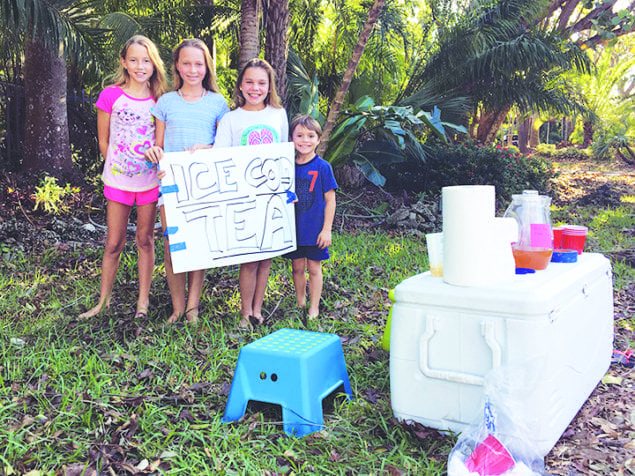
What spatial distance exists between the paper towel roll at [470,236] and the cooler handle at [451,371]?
20cm

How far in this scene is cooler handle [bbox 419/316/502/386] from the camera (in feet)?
6.92

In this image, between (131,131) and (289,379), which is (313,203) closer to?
(131,131)

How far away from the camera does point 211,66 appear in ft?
11.5

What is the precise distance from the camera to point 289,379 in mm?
2432

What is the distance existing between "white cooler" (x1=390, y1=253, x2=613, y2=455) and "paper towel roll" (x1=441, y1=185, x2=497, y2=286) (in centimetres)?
5

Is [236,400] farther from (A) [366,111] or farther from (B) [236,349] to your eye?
(A) [366,111]

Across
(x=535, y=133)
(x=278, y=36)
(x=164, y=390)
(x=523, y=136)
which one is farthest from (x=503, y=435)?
(x=535, y=133)

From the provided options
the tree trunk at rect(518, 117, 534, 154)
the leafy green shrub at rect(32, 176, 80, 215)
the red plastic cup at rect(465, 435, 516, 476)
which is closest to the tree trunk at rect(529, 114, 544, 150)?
the tree trunk at rect(518, 117, 534, 154)

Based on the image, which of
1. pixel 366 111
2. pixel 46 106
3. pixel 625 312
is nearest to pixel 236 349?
pixel 625 312

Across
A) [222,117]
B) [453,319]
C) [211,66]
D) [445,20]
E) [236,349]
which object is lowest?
[236,349]

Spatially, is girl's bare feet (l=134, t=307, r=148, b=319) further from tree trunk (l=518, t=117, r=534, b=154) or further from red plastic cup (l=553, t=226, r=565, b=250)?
tree trunk (l=518, t=117, r=534, b=154)

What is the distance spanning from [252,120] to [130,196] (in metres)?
0.91

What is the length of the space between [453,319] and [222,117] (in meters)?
2.05

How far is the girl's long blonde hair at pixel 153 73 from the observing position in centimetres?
343
